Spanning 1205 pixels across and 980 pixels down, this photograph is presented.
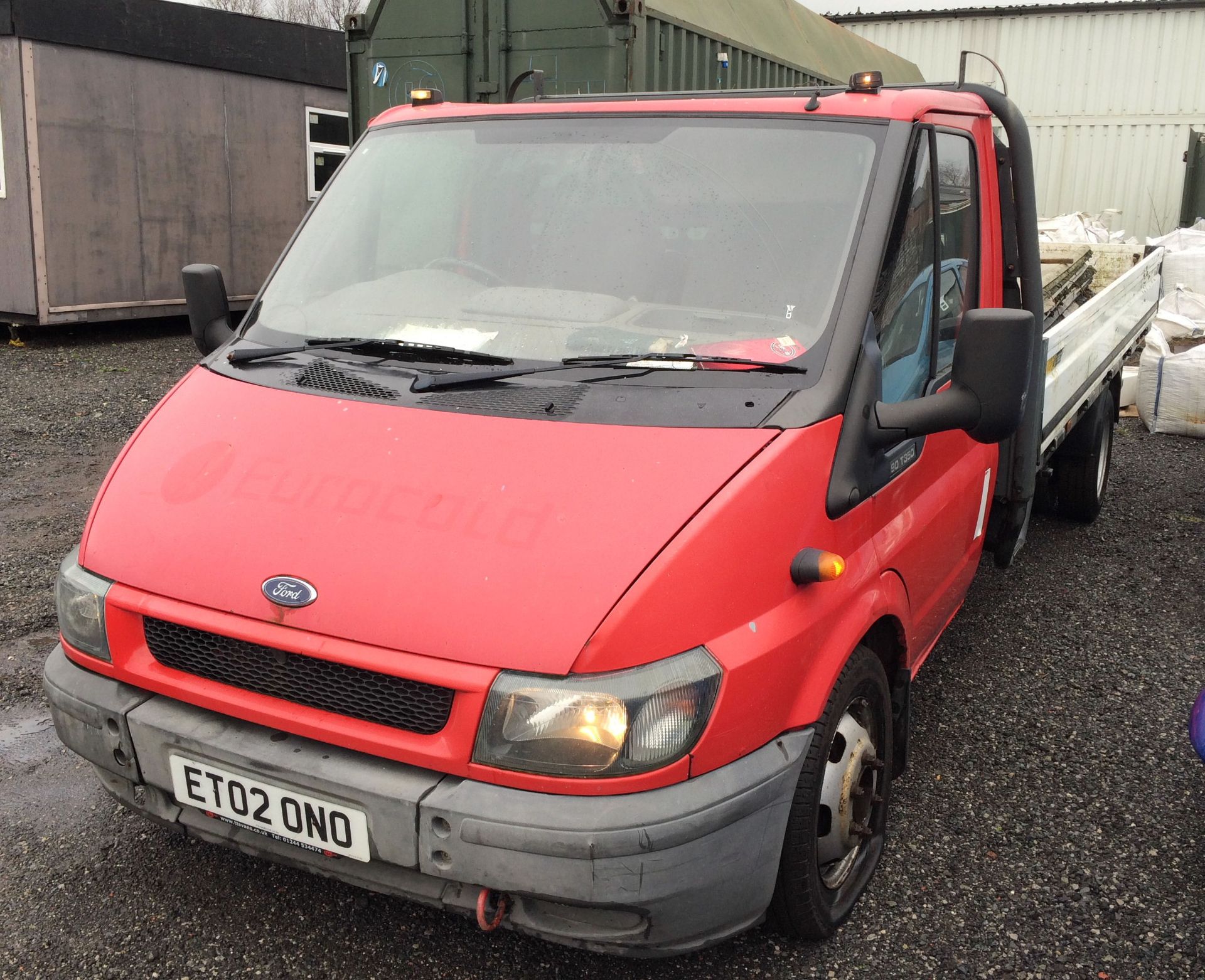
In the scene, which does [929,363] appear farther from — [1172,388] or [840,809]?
[1172,388]

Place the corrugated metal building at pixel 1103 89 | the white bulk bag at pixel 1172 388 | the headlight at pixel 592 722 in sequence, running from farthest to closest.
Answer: the corrugated metal building at pixel 1103 89, the white bulk bag at pixel 1172 388, the headlight at pixel 592 722

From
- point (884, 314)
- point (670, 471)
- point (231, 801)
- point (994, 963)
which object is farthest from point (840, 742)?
point (231, 801)

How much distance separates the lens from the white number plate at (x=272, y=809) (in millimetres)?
2273

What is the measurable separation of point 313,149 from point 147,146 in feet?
8.02

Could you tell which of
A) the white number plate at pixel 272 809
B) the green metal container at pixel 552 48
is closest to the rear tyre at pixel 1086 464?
the green metal container at pixel 552 48

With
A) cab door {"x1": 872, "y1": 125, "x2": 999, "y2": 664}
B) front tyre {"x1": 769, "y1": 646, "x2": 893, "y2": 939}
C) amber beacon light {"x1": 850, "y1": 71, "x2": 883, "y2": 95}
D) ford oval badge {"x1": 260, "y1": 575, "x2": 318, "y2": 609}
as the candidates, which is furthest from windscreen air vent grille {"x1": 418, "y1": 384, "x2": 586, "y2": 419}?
amber beacon light {"x1": 850, "y1": 71, "x2": 883, "y2": 95}

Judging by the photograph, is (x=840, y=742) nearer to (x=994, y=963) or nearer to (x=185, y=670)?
(x=994, y=963)

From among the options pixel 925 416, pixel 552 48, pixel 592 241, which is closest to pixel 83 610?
pixel 592 241

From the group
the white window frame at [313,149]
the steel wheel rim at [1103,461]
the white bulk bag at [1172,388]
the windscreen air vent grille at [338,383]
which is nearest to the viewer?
the windscreen air vent grille at [338,383]

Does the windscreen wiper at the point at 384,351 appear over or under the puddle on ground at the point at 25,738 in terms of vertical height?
over

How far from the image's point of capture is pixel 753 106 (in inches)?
126

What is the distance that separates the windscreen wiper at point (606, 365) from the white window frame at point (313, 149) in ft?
40.1

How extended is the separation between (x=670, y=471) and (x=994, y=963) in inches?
59.3

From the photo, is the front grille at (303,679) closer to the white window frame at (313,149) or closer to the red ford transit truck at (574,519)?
the red ford transit truck at (574,519)
